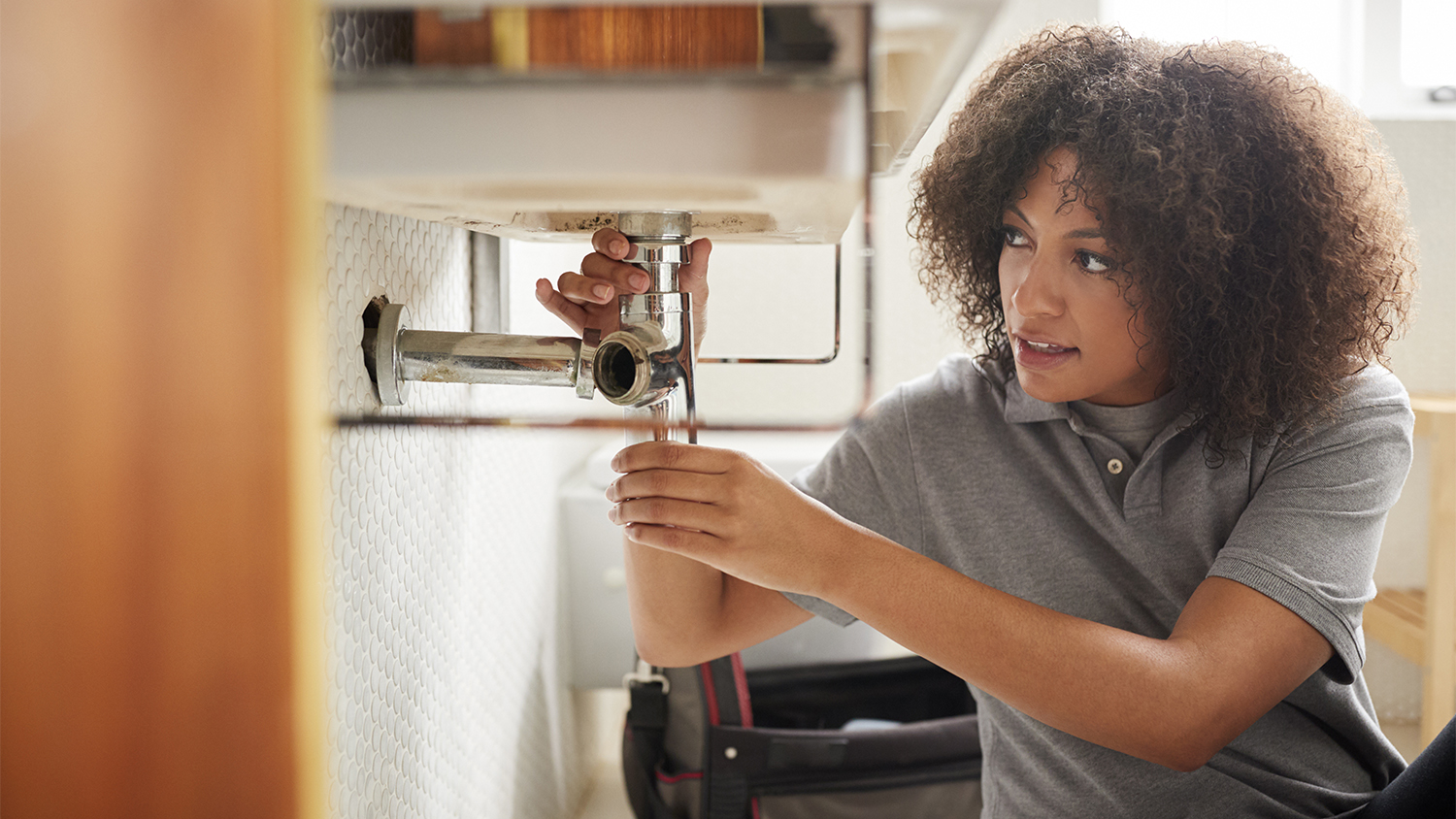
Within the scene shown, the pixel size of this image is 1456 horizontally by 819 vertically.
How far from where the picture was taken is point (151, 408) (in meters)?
0.29

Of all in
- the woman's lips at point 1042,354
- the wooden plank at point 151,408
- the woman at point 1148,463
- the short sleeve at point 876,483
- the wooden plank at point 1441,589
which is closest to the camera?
the wooden plank at point 151,408

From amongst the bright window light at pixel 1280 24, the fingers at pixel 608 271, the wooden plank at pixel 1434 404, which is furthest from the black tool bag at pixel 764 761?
the bright window light at pixel 1280 24

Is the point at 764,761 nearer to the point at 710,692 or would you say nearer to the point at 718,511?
the point at 710,692

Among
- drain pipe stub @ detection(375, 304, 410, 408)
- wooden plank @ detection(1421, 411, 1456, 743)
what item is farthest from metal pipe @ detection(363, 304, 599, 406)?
wooden plank @ detection(1421, 411, 1456, 743)

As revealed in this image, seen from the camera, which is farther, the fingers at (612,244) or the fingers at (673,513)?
the fingers at (612,244)

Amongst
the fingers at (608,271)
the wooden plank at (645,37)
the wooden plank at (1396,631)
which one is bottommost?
the wooden plank at (1396,631)

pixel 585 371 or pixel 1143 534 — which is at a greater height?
pixel 585 371

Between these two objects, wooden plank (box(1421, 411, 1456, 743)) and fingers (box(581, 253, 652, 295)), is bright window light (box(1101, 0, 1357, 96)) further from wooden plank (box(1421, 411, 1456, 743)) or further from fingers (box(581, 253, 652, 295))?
fingers (box(581, 253, 652, 295))

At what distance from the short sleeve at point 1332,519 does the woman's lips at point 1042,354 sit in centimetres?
17

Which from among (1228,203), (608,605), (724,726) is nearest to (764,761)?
(724,726)

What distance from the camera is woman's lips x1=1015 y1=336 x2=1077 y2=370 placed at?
0.69m

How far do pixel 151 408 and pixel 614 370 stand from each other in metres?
0.23

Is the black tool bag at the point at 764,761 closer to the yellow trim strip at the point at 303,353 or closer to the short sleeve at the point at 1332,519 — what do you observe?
the short sleeve at the point at 1332,519

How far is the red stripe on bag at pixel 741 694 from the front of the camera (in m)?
1.09
